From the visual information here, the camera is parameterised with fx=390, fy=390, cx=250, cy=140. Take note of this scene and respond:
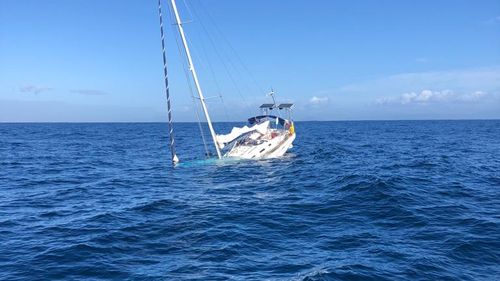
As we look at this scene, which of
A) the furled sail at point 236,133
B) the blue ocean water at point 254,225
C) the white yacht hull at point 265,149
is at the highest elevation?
the furled sail at point 236,133

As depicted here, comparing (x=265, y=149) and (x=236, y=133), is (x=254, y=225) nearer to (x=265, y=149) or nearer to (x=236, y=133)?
(x=236, y=133)

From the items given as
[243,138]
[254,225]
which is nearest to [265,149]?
[243,138]

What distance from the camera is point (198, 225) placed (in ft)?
51.4

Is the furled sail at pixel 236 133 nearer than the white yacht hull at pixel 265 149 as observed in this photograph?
Yes

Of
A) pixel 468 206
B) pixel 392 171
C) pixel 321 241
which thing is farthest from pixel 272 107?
pixel 321 241

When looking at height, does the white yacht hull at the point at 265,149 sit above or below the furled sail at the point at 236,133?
below

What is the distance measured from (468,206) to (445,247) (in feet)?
21.7

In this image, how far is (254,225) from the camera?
1579 cm

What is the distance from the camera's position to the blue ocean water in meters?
11.3

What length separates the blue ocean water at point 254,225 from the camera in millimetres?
11297

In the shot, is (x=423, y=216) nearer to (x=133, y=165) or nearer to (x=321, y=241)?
(x=321, y=241)

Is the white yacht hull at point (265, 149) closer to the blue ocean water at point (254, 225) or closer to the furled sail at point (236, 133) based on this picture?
the furled sail at point (236, 133)

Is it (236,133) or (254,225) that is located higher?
(236,133)

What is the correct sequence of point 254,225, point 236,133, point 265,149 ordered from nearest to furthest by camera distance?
point 254,225 < point 236,133 < point 265,149
